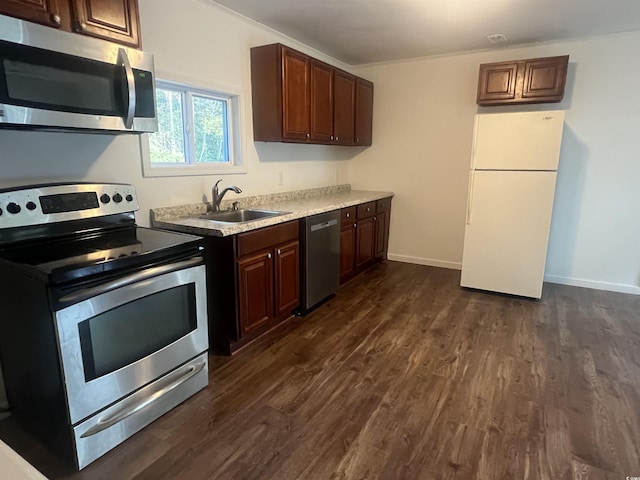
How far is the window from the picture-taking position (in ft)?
8.82

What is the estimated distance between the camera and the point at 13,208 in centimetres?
170

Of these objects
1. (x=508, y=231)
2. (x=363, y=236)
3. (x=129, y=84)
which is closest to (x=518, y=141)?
(x=508, y=231)

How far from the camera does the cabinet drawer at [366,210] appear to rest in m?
4.01

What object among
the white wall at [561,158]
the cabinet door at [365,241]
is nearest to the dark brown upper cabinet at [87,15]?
the cabinet door at [365,241]

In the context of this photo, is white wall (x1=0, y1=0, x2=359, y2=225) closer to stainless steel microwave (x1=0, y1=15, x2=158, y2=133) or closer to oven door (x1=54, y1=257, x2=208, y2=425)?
stainless steel microwave (x1=0, y1=15, x2=158, y2=133)

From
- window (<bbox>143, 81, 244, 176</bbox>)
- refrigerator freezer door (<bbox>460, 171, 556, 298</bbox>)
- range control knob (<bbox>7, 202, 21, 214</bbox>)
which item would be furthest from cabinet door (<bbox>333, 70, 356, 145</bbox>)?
range control knob (<bbox>7, 202, 21, 214</bbox>)

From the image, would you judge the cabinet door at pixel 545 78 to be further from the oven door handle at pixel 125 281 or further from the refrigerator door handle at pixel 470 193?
the oven door handle at pixel 125 281

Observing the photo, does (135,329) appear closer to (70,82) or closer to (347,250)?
(70,82)

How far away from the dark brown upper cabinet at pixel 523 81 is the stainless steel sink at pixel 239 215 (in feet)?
8.25

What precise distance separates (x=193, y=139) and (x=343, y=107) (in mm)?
1767

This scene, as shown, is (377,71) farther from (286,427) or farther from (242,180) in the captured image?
(286,427)

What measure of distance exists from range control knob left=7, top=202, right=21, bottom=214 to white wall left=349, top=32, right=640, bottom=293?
386 centimetres

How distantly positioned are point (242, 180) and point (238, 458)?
2.21 metres

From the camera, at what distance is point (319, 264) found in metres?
3.28
